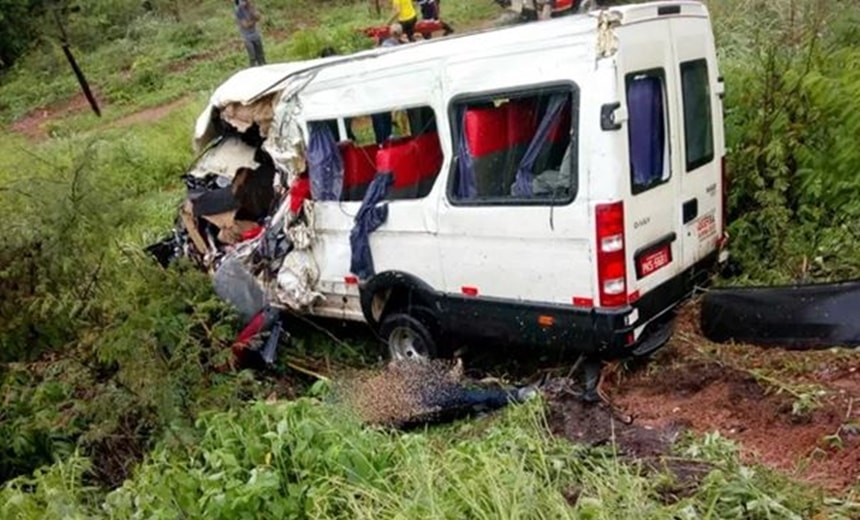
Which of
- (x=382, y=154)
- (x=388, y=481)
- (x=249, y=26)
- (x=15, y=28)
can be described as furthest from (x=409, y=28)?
(x=15, y=28)

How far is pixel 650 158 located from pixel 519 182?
0.83m

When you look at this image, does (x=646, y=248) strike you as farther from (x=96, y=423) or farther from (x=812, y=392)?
(x=96, y=423)

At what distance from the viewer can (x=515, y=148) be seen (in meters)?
5.17

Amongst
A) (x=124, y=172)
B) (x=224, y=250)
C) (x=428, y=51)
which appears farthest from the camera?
(x=124, y=172)

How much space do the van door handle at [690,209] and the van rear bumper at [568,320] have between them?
1.16 feet

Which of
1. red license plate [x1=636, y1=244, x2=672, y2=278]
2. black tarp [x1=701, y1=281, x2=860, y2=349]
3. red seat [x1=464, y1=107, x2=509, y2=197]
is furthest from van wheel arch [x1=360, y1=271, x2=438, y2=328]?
black tarp [x1=701, y1=281, x2=860, y2=349]

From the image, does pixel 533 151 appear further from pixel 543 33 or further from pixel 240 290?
pixel 240 290

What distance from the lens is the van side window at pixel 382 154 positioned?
19.0 ft

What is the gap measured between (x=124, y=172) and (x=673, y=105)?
402 inches

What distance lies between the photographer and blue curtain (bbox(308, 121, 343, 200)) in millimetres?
6406

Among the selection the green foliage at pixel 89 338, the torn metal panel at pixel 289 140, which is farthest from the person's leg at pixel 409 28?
the green foliage at pixel 89 338

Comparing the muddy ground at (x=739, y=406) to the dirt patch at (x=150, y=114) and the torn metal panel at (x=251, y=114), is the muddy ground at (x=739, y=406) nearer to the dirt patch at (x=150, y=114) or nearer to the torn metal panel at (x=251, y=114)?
the torn metal panel at (x=251, y=114)

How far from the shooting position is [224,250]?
25.0 ft

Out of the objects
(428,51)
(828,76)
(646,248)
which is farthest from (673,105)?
(828,76)
